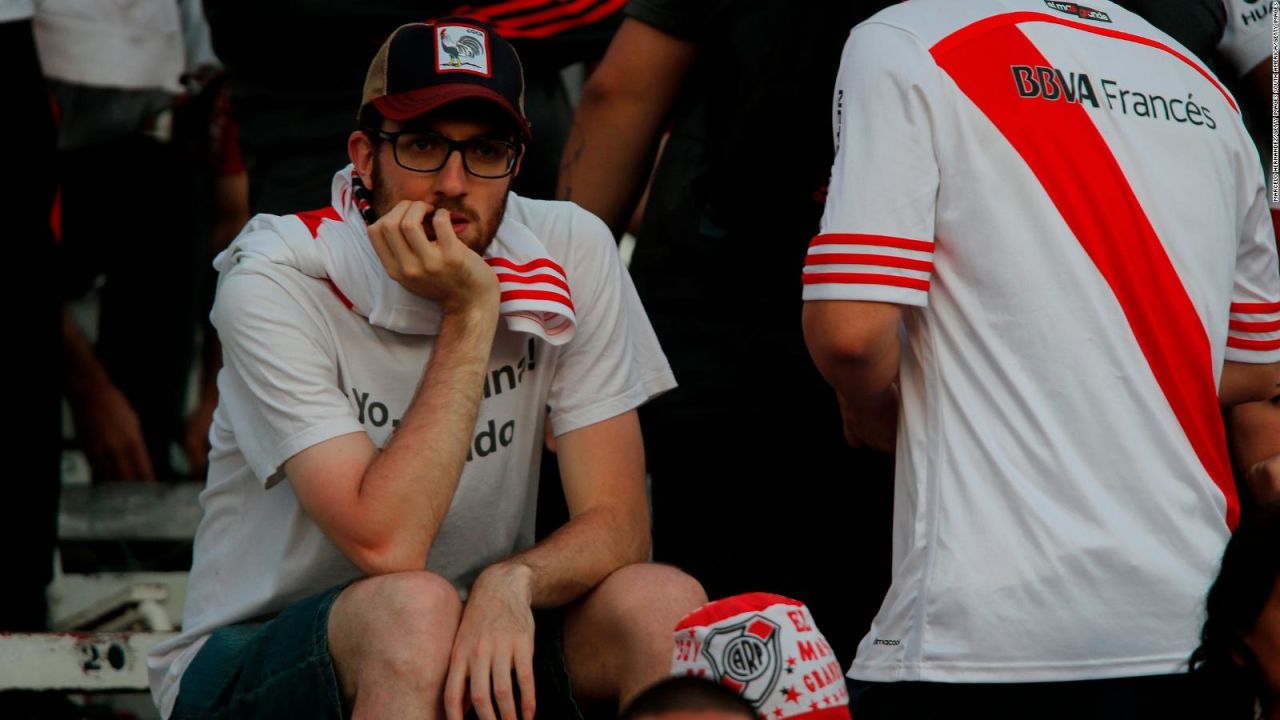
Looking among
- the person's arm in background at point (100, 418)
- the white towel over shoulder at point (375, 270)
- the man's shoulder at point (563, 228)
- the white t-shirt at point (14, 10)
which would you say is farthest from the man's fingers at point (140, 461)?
the man's shoulder at point (563, 228)

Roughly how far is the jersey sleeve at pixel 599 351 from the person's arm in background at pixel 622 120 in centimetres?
39

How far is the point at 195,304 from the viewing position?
5660mm

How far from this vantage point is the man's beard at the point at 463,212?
3.19 m

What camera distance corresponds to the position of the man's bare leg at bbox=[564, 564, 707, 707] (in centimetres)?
290

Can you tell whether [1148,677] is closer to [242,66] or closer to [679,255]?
[679,255]

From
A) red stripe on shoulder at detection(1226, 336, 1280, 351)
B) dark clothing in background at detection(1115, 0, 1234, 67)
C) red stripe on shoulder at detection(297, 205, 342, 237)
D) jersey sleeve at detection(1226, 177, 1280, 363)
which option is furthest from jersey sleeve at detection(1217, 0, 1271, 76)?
red stripe on shoulder at detection(297, 205, 342, 237)

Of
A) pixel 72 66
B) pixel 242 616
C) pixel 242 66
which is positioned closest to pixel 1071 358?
pixel 242 616

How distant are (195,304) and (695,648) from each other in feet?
11.8

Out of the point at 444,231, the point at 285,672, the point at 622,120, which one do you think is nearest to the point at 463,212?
the point at 444,231

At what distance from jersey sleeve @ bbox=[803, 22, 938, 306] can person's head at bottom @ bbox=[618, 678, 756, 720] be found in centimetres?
67

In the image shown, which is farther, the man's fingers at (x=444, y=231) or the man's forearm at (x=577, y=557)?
the man's fingers at (x=444, y=231)

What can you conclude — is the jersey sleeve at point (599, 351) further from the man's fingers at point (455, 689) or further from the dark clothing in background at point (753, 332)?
the man's fingers at point (455, 689)

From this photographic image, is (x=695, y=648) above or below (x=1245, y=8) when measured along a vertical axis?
below

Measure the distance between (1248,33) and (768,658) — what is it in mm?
1867
